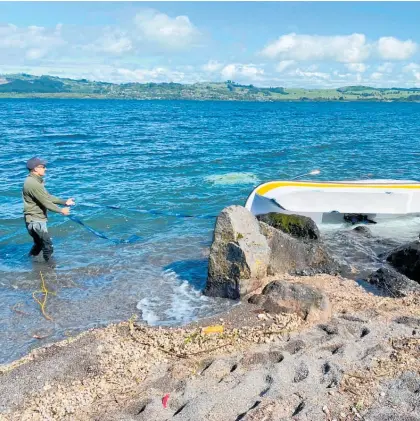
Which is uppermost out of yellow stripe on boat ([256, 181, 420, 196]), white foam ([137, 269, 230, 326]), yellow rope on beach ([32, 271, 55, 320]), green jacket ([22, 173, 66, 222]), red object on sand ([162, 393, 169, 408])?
green jacket ([22, 173, 66, 222])

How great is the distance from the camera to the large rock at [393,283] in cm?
855

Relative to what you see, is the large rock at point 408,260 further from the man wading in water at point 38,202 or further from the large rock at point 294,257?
the man wading in water at point 38,202

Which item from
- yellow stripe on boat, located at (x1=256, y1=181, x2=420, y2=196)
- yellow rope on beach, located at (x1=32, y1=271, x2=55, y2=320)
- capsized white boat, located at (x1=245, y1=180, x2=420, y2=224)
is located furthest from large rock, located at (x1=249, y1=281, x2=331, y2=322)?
yellow stripe on boat, located at (x1=256, y1=181, x2=420, y2=196)

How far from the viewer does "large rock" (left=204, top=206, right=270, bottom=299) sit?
8555 millimetres

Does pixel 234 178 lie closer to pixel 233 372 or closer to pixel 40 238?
pixel 40 238

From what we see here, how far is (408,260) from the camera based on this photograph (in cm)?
978

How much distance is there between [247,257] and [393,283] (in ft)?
8.70

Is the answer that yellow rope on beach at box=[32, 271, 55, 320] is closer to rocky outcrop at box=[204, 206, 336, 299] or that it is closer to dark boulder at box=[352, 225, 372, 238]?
rocky outcrop at box=[204, 206, 336, 299]

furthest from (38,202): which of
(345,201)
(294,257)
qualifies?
(345,201)

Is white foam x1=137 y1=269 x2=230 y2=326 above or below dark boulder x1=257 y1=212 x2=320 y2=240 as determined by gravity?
below

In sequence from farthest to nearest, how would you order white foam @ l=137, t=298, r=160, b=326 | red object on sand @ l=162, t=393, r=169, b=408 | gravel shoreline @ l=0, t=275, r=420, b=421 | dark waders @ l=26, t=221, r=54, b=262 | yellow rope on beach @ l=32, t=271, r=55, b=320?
dark waders @ l=26, t=221, r=54, b=262 → yellow rope on beach @ l=32, t=271, r=55, b=320 → white foam @ l=137, t=298, r=160, b=326 → red object on sand @ l=162, t=393, r=169, b=408 → gravel shoreline @ l=0, t=275, r=420, b=421

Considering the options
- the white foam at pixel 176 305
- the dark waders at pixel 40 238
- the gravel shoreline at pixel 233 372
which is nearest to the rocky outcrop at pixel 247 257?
the white foam at pixel 176 305

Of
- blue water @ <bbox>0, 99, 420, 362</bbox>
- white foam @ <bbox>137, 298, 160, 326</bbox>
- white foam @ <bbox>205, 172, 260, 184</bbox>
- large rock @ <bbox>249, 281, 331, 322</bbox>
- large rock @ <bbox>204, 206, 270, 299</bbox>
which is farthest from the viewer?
white foam @ <bbox>205, 172, 260, 184</bbox>

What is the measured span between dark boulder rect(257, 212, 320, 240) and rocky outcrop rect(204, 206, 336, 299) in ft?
6.43
